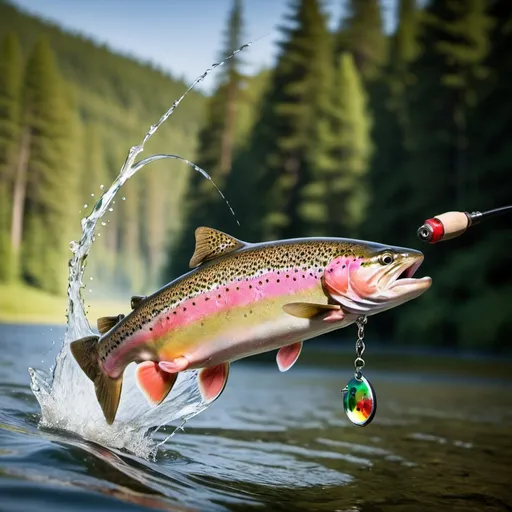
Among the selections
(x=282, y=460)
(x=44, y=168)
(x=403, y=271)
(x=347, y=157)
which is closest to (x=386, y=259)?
(x=403, y=271)

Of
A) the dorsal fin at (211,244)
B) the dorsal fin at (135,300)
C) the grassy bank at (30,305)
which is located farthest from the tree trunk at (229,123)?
the dorsal fin at (211,244)

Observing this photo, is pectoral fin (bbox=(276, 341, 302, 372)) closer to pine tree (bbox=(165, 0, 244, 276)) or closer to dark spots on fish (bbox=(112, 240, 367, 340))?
dark spots on fish (bbox=(112, 240, 367, 340))

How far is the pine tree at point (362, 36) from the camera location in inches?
2333

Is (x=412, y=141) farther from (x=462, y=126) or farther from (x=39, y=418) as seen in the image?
(x=39, y=418)

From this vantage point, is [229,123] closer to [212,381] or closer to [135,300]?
[135,300]

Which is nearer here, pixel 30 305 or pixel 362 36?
pixel 30 305

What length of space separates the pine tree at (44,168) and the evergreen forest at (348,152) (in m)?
0.08

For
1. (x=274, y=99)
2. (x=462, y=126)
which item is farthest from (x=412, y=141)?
(x=274, y=99)

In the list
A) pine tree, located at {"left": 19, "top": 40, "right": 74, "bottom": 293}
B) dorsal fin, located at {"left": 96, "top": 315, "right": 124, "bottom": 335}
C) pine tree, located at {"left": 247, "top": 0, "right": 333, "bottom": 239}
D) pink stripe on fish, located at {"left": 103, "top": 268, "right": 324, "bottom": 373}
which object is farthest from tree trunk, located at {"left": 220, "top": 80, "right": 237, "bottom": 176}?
pink stripe on fish, located at {"left": 103, "top": 268, "right": 324, "bottom": 373}

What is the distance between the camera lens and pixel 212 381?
12.3ft

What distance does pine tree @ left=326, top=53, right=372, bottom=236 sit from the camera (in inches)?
1404

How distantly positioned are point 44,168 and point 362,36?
24426 millimetres

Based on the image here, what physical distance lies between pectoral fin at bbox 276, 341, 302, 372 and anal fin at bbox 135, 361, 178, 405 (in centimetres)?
49

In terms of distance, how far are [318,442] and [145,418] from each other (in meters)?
1.86
